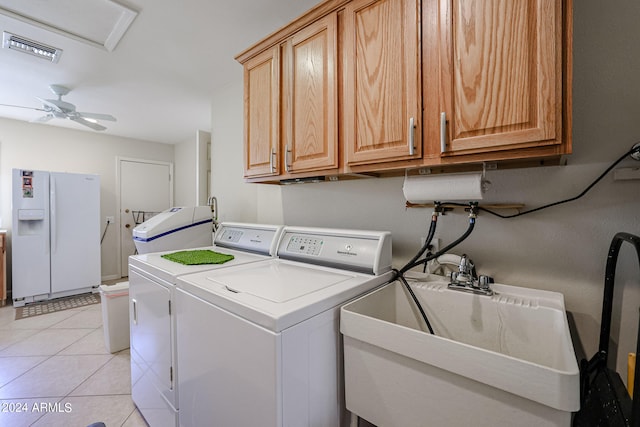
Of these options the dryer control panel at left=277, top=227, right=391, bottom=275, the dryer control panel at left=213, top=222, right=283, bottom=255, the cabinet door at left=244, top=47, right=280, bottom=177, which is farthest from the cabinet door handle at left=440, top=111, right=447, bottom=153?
the dryer control panel at left=213, top=222, right=283, bottom=255

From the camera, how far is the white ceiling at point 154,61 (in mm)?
1753

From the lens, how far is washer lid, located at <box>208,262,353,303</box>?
1.00 m

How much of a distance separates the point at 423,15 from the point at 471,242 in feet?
3.16

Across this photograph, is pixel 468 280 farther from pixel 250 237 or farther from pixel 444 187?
pixel 250 237

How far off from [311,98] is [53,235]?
4224 mm

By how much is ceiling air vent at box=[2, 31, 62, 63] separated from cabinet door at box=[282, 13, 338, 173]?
2008mm

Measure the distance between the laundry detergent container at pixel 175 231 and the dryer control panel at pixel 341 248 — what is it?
39.9 inches

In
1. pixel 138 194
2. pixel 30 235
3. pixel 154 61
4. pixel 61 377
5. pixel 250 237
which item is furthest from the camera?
pixel 138 194

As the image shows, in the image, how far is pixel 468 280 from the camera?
115 centimetres

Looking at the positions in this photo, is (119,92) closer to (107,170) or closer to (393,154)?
(107,170)

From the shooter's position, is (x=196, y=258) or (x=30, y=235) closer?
(x=196, y=258)

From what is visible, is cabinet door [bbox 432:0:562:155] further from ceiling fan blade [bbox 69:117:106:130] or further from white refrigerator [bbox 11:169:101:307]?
white refrigerator [bbox 11:169:101:307]

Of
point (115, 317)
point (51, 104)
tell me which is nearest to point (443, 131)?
point (115, 317)

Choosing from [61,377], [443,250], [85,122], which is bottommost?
[61,377]
